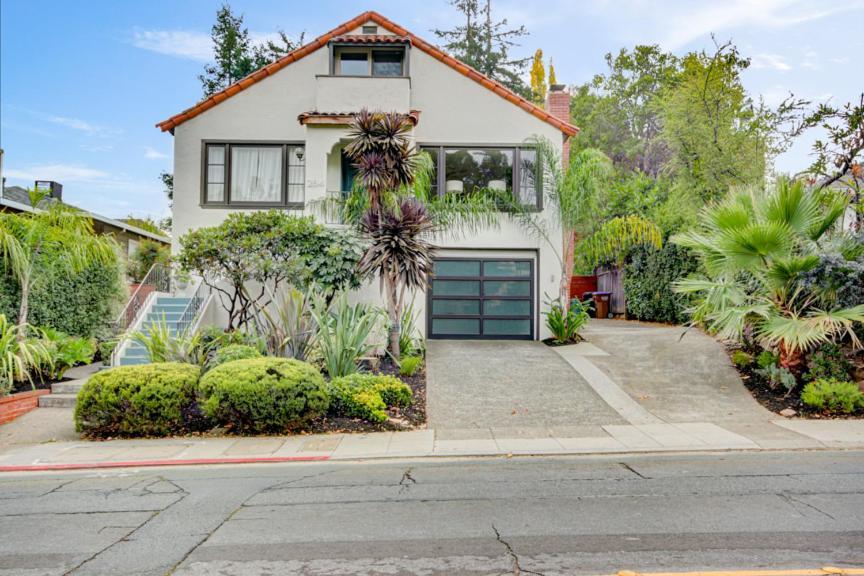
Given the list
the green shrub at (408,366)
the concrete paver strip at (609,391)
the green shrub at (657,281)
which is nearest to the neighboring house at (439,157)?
the concrete paver strip at (609,391)

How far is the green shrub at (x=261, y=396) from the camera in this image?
877cm

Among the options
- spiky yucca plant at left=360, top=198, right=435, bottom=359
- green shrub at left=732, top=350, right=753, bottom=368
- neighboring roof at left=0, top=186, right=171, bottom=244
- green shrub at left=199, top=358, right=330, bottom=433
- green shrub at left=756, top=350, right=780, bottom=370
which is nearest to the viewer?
green shrub at left=199, top=358, right=330, bottom=433

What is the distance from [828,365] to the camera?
1025 cm

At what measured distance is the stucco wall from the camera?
53.4ft

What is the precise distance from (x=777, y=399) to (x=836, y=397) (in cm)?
99

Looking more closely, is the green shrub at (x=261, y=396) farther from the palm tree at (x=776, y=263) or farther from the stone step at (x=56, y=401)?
the palm tree at (x=776, y=263)

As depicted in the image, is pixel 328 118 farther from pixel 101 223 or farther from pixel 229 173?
pixel 101 223

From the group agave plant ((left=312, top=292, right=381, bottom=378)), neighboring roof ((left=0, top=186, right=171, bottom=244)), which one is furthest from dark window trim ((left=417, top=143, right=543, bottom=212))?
neighboring roof ((left=0, top=186, right=171, bottom=244))

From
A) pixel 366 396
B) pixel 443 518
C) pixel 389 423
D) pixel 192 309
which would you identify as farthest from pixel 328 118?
pixel 443 518

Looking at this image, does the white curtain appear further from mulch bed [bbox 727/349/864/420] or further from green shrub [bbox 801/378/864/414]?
green shrub [bbox 801/378/864/414]

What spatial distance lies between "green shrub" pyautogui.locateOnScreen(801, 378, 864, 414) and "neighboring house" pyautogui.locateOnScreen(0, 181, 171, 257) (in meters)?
18.4

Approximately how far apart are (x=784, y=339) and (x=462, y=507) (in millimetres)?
7584

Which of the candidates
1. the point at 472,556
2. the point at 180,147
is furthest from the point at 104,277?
the point at 472,556

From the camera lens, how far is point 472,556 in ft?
14.0
